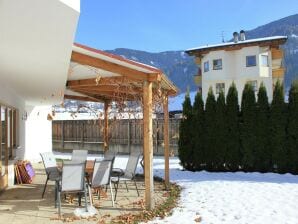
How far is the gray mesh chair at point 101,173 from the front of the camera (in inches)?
280

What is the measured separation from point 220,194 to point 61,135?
1524cm

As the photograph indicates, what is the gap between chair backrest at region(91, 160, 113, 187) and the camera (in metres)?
7.11

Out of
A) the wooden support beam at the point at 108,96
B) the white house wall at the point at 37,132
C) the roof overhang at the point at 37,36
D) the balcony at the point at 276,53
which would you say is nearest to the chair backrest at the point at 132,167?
the roof overhang at the point at 37,36

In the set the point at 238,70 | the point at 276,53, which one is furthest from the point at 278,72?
the point at 238,70

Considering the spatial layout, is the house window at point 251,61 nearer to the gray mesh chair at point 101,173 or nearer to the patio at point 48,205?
the patio at point 48,205

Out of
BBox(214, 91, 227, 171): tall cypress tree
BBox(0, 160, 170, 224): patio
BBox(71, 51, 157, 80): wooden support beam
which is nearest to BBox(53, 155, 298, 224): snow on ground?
BBox(214, 91, 227, 171): tall cypress tree

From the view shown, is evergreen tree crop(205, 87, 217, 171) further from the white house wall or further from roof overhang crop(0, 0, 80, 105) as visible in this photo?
the white house wall

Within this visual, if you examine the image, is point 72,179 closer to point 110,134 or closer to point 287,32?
point 110,134

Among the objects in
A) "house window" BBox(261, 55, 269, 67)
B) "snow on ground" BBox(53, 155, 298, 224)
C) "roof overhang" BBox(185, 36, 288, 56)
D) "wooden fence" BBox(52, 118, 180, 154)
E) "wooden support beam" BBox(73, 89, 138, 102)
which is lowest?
"snow on ground" BBox(53, 155, 298, 224)

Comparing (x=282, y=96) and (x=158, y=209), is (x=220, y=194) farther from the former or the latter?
(x=282, y=96)

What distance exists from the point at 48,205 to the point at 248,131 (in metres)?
7.11

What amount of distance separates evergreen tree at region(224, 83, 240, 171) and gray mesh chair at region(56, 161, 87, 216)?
667 centimetres

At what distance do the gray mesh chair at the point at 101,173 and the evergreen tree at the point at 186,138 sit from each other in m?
5.72

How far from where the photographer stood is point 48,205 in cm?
729
